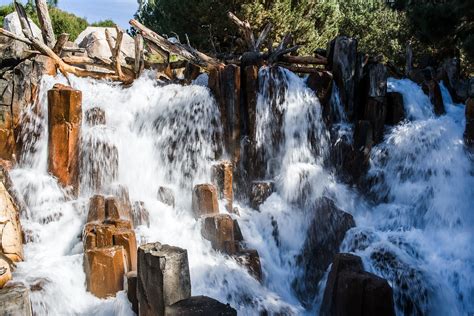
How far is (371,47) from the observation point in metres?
21.3

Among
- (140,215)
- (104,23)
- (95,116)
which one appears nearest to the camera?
(140,215)

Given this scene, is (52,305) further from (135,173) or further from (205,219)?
(135,173)

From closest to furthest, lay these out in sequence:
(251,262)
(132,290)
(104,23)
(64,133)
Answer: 1. (132,290)
2. (251,262)
3. (64,133)
4. (104,23)

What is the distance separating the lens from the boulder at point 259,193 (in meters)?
7.22

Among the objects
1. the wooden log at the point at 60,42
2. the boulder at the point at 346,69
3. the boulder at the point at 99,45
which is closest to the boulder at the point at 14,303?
the wooden log at the point at 60,42

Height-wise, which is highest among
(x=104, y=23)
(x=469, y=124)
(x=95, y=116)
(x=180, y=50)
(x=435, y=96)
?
(x=104, y=23)

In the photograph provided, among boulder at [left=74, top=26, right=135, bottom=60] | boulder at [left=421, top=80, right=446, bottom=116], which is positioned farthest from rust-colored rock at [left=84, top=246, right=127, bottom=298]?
boulder at [left=74, top=26, right=135, bottom=60]

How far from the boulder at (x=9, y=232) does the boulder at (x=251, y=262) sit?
2.49 meters

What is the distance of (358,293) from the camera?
439 centimetres

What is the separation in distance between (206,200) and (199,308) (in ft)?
10.8

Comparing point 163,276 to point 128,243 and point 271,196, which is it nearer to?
point 128,243

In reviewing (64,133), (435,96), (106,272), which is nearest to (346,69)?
(435,96)

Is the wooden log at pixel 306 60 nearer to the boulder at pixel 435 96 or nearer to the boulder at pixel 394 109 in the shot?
the boulder at pixel 394 109

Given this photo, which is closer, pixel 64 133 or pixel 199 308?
pixel 199 308
